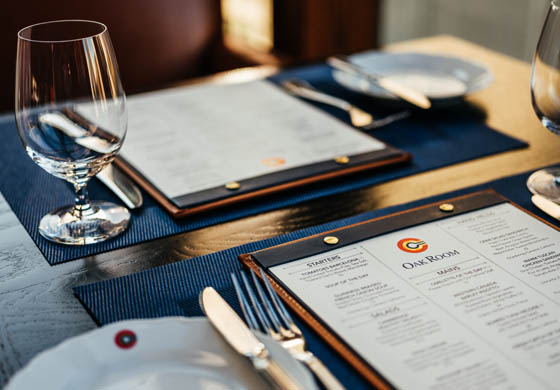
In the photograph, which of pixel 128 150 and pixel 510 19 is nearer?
pixel 128 150

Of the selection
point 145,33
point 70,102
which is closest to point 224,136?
point 70,102

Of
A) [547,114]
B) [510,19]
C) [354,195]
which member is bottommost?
[510,19]

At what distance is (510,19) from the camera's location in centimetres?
270

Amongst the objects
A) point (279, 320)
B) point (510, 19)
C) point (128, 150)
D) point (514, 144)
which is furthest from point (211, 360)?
point (510, 19)

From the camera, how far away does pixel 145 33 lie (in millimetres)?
2146

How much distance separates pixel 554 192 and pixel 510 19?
84.7 inches

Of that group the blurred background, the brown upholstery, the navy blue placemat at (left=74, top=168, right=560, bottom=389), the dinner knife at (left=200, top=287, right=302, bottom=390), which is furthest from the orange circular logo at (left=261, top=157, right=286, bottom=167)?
the brown upholstery

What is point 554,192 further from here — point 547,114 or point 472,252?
point 472,252

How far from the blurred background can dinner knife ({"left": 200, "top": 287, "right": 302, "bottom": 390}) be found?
1.48 m

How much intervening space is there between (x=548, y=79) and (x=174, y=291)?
47 cm

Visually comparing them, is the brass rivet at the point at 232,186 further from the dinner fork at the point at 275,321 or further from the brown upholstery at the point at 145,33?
the brown upholstery at the point at 145,33

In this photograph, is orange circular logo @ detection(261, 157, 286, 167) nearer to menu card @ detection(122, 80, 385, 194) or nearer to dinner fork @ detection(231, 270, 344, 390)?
menu card @ detection(122, 80, 385, 194)

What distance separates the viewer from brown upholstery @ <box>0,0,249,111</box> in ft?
6.35

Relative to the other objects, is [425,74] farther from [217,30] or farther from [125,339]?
[217,30]
